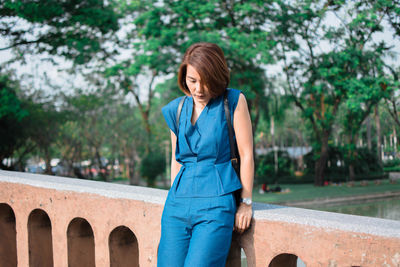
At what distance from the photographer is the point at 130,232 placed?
2375 millimetres

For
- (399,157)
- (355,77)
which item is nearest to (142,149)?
(355,77)

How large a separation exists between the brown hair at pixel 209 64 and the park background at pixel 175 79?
13.4 m

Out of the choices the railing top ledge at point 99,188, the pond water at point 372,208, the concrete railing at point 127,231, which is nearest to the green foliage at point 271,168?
the pond water at point 372,208

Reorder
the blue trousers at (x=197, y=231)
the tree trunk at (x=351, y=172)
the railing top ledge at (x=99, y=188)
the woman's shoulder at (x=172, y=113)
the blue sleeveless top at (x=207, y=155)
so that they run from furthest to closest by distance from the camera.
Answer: the tree trunk at (x=351, y=172) → the railing top ledge at (x=99, y=188) → the woman's shoulder at (x=172, y=113) → the blue sleeveless top at (x=207, y=155) → the blue trousers at (x=197, y=231)

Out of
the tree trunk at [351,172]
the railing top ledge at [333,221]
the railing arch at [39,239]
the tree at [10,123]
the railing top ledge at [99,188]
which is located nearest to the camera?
the railing top ledge at [333,221]

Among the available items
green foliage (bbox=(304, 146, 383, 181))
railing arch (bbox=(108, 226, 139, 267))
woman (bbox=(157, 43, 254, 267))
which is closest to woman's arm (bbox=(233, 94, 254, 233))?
woman (bbox=(157, 43, 254, 267))

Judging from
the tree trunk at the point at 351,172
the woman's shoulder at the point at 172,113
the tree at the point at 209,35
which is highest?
the tree at the point at 209,35

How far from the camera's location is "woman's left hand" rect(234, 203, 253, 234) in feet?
5.74

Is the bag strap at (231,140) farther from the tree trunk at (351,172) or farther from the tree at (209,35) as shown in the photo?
the tree trunk at (351,172)

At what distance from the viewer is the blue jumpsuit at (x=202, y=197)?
1684mm

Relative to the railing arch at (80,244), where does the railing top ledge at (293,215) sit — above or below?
above

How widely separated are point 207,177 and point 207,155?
0.10 metres

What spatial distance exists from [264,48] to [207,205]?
1594cm

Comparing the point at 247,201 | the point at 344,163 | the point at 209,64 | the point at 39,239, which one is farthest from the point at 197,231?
the point at 344,163
